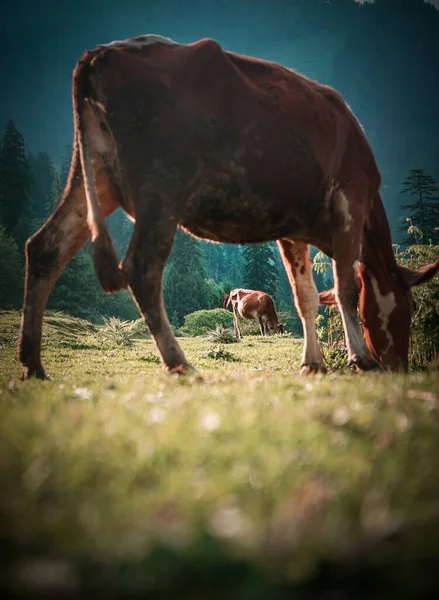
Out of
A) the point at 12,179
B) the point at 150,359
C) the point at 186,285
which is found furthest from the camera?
the point at 12,179

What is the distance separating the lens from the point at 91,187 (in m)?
4.86

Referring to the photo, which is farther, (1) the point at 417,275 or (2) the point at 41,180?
(2) the point at 41,180

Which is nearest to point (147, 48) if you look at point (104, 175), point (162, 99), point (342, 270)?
point (162, 99)

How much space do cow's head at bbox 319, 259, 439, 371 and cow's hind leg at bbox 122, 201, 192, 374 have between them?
3.15 m

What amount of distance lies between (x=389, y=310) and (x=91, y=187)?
4.26m

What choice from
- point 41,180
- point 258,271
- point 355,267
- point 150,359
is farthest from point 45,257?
point 41,180

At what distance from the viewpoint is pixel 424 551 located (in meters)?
1.10

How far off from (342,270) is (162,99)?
3.06m

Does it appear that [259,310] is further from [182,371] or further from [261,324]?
[182,371]

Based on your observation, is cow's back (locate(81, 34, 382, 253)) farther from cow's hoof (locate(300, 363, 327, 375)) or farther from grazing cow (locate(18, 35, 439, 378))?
cow's hoof (locate(300, 363, 327, 375))

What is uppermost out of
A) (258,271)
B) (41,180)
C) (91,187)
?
(41,180)

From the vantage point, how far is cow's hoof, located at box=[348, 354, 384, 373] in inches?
223

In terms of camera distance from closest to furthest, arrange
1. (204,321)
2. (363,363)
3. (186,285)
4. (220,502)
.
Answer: (220,502) < (363,363) < (204,321) < (186,285)

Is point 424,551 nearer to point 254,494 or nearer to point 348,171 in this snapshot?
point 254,494
